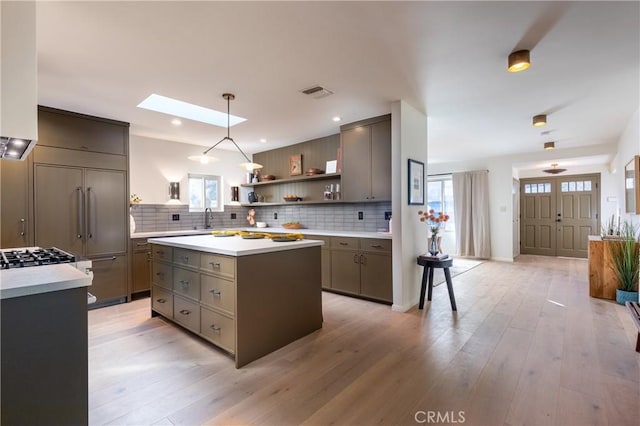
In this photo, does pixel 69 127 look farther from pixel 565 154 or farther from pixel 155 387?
pixel 565 154

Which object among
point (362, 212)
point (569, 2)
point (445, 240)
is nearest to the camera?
point (569, 2)

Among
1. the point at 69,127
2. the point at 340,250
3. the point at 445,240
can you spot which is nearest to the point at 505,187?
the point at 445,240

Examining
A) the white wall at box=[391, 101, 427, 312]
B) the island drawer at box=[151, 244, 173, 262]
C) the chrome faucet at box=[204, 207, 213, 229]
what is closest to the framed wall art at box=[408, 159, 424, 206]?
the white wall at box=[391, 101, 427, 312]

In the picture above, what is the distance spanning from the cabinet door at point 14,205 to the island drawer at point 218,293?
2.35 metres

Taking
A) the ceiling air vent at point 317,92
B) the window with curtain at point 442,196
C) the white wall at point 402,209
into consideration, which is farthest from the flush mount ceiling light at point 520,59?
the window with curtain at point 442,196

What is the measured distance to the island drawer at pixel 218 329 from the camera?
232 centimetres

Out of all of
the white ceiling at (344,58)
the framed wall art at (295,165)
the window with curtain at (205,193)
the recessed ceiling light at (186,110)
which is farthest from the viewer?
the window with curtain at (205,193)

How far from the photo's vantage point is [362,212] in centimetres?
463

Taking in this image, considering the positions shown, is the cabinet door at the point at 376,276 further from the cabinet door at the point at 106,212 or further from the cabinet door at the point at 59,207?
the cabinet door at the point at 59,207

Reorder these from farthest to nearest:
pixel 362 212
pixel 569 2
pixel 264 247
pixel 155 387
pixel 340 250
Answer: pixel 362 212 → pixel 340 250 → pixel 264 247 → pixel 155 387 → pixel 569 2

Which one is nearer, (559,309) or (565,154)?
(559,309)

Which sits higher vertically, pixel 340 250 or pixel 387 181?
pixel 387 181

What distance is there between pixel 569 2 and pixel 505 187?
561 centimetres

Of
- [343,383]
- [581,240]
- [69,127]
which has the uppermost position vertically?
[69,127]
